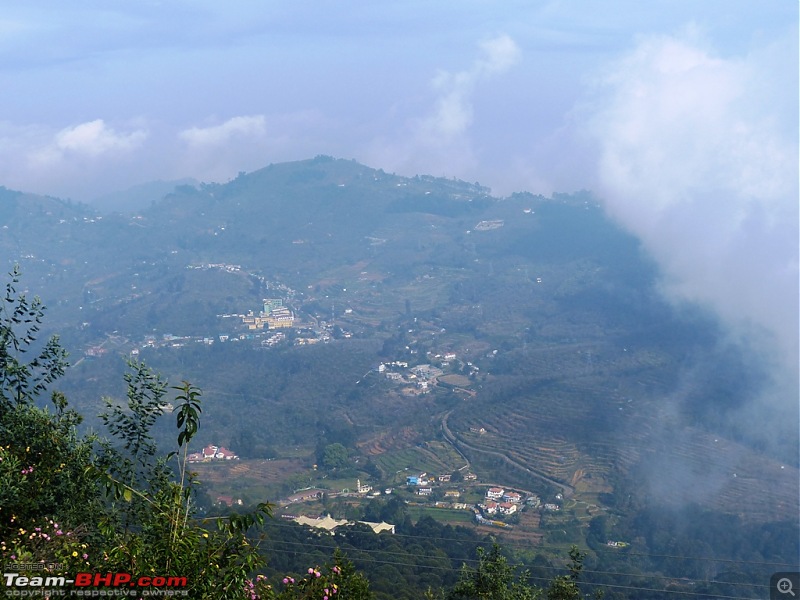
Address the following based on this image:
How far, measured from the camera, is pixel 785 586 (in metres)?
13.0

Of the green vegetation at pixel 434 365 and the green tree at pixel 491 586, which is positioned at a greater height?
the green vegetation at pixel 434 365

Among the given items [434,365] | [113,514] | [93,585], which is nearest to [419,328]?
[434,365]

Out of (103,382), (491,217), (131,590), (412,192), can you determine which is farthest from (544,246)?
(131,590)

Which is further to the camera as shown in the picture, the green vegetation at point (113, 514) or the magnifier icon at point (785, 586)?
the magnifier icon at point (785, 586)

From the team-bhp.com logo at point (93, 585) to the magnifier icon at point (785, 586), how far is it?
37.9 feet

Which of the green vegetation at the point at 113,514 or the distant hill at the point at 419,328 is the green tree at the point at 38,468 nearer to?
the green vegetation at the point at 113,514

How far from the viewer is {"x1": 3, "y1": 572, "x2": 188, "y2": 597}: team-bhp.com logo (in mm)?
4703

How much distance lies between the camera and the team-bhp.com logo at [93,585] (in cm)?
470

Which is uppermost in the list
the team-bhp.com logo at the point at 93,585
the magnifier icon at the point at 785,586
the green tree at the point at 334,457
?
the green tree at the point at 334,457

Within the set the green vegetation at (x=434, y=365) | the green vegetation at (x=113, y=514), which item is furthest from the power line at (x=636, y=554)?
the green vegetation at (x=113, y=514)

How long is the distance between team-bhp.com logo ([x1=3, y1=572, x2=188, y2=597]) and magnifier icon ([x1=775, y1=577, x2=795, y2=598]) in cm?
1155

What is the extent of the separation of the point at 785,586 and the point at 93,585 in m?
12.5

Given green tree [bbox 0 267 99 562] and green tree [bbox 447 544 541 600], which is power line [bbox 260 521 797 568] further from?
green tree [bbox 0 267 99 562]

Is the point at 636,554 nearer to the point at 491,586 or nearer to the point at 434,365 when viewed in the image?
the point at 491,586
